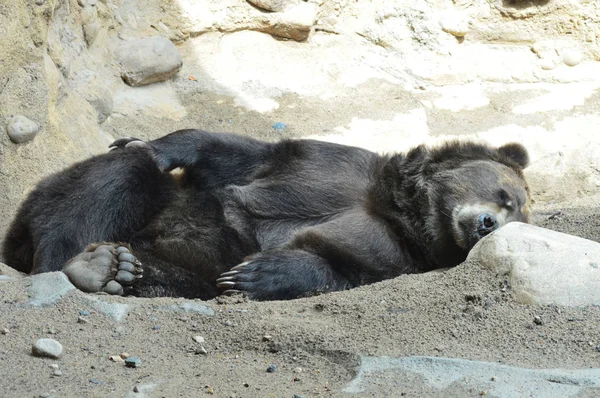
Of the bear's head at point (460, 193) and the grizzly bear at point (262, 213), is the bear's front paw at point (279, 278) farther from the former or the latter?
the bear's head at point (460, 193)

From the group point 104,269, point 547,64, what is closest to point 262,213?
point 104,269

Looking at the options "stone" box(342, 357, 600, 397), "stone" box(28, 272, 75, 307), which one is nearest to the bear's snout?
"stone" box(342, 357, 600, 397)

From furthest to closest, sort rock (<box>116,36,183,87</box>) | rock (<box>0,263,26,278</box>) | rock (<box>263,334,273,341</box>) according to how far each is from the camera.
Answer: rock (<box>116,36,183,87</box>)
rock (<box>0,263,26,278</box>)
rock (<box>263,334,273,341</box>)

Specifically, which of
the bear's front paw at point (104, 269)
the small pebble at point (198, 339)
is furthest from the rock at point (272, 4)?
the small pebble at point (198, 339)

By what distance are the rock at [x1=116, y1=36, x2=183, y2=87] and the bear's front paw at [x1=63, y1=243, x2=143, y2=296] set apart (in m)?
3.47

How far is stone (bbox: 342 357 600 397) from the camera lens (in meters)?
3.31

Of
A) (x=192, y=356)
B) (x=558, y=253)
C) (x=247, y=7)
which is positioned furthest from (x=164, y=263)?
(x=247, y=7)

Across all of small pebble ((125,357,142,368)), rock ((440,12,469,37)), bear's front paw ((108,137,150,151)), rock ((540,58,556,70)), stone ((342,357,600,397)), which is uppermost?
small pebble ((125,357,142,368))

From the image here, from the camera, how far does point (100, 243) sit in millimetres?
5031

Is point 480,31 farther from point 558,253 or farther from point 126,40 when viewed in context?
point 558,253

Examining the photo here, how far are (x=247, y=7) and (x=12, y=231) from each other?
428cm

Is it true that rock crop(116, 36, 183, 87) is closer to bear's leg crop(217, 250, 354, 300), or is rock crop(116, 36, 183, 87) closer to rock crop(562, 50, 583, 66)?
bear's leg crop(217, 250, 354, 300)

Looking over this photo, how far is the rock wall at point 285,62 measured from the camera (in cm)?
722

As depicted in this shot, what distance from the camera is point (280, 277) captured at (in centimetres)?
503
